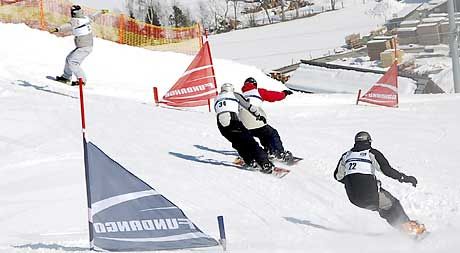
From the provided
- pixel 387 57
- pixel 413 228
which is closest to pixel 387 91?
pixel 413 228

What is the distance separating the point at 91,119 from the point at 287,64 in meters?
52.3

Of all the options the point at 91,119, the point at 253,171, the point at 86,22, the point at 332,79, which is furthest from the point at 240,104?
the point at 332,79

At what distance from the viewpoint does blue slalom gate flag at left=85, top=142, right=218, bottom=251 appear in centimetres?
555

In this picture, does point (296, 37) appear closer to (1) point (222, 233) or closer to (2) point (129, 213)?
(1) point (222, 233)

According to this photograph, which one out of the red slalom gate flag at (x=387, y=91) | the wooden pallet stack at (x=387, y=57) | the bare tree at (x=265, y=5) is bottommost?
the wooden pallet stack at (x=387, y=57)

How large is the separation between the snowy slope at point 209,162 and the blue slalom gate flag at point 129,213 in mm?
708

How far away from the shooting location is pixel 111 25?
923 inches

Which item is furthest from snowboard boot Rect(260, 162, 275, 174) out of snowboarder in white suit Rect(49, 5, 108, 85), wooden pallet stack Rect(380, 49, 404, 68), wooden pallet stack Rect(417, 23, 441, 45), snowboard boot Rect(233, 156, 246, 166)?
wooden pallet stack Rect(417, 23, 441, 45)

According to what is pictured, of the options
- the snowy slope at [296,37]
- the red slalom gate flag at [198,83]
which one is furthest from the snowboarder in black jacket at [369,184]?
the snowy slope at [296,37]

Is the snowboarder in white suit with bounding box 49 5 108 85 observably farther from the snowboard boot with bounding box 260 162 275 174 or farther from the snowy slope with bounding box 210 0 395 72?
the snowy slope with bounding box 210 0 395 72

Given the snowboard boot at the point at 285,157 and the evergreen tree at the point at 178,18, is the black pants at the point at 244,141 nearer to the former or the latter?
the snowboard boot at the point at 285,157

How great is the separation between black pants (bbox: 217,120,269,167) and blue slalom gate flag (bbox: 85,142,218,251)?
357cm

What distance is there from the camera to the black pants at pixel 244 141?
9141 millimetres

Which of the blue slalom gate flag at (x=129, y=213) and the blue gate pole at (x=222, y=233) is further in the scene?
the blue gate pole at (x=222, y=233)
